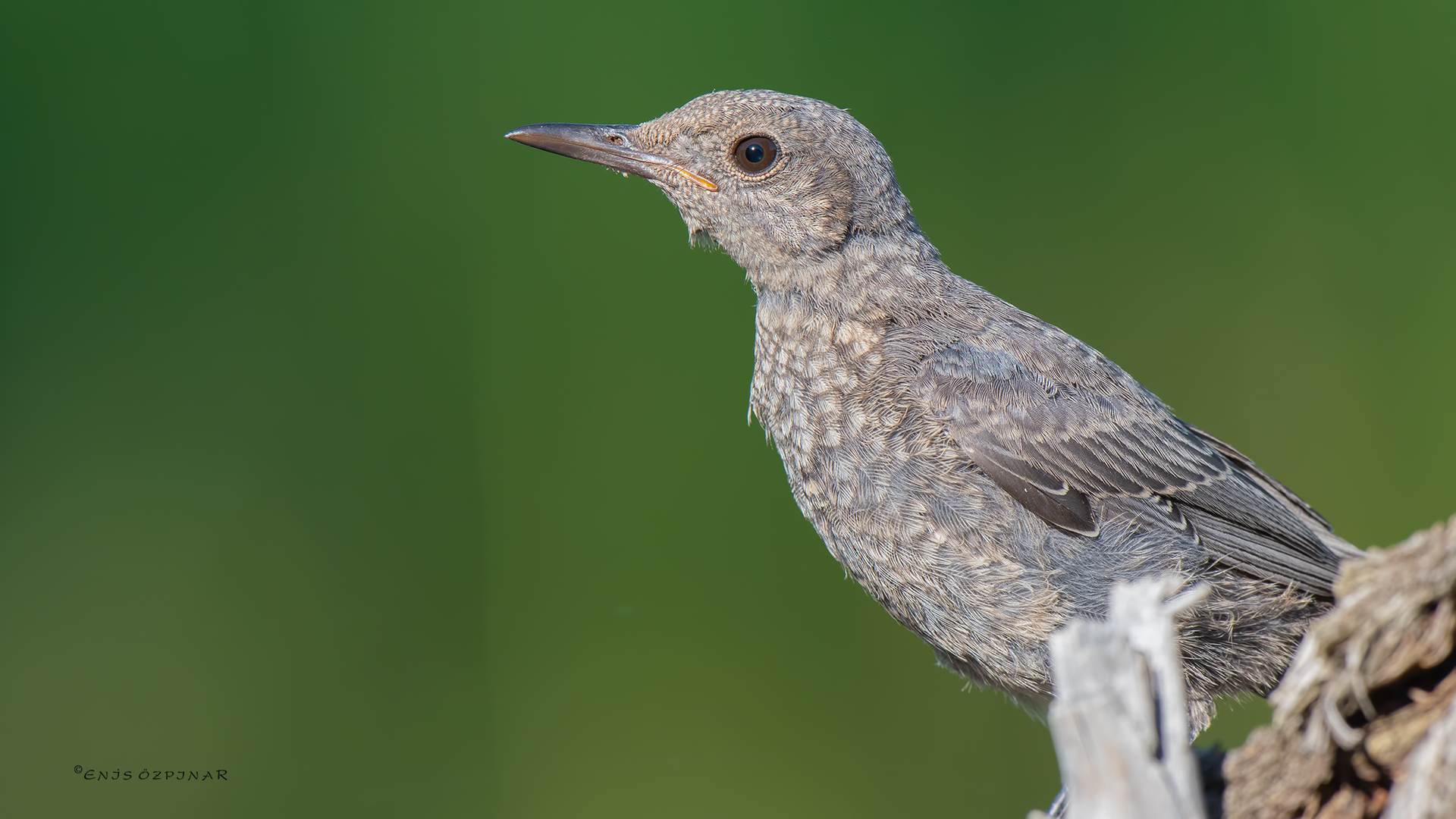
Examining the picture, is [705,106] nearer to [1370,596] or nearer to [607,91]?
[607,91]

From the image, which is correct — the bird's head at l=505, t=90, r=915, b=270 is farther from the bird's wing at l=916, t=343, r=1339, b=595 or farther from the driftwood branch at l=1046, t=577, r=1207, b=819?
the driftwood branch at l=1046, t=577, r=1207, b=819

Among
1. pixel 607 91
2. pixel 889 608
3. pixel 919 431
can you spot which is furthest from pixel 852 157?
pixel 607 91

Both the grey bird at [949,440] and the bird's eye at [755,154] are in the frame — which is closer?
the grey bird at [949,440]

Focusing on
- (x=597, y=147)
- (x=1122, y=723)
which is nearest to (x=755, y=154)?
(x=597, y=147)

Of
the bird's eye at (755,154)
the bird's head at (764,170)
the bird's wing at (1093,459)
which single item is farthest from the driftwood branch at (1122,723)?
the bird's eye at (755,154)

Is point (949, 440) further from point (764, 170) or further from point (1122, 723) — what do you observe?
point (1122, 723)

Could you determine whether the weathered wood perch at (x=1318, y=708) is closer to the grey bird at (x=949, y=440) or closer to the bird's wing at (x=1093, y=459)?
the grey bird at (x=949, y=440)

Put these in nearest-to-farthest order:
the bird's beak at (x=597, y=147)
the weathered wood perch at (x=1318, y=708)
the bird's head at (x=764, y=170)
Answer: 1. the weathered wood perch at (x=1318, y=708)
2. the bird's head at (x=764, y=170)
3. the bird's beak at (x=597, y=147)
